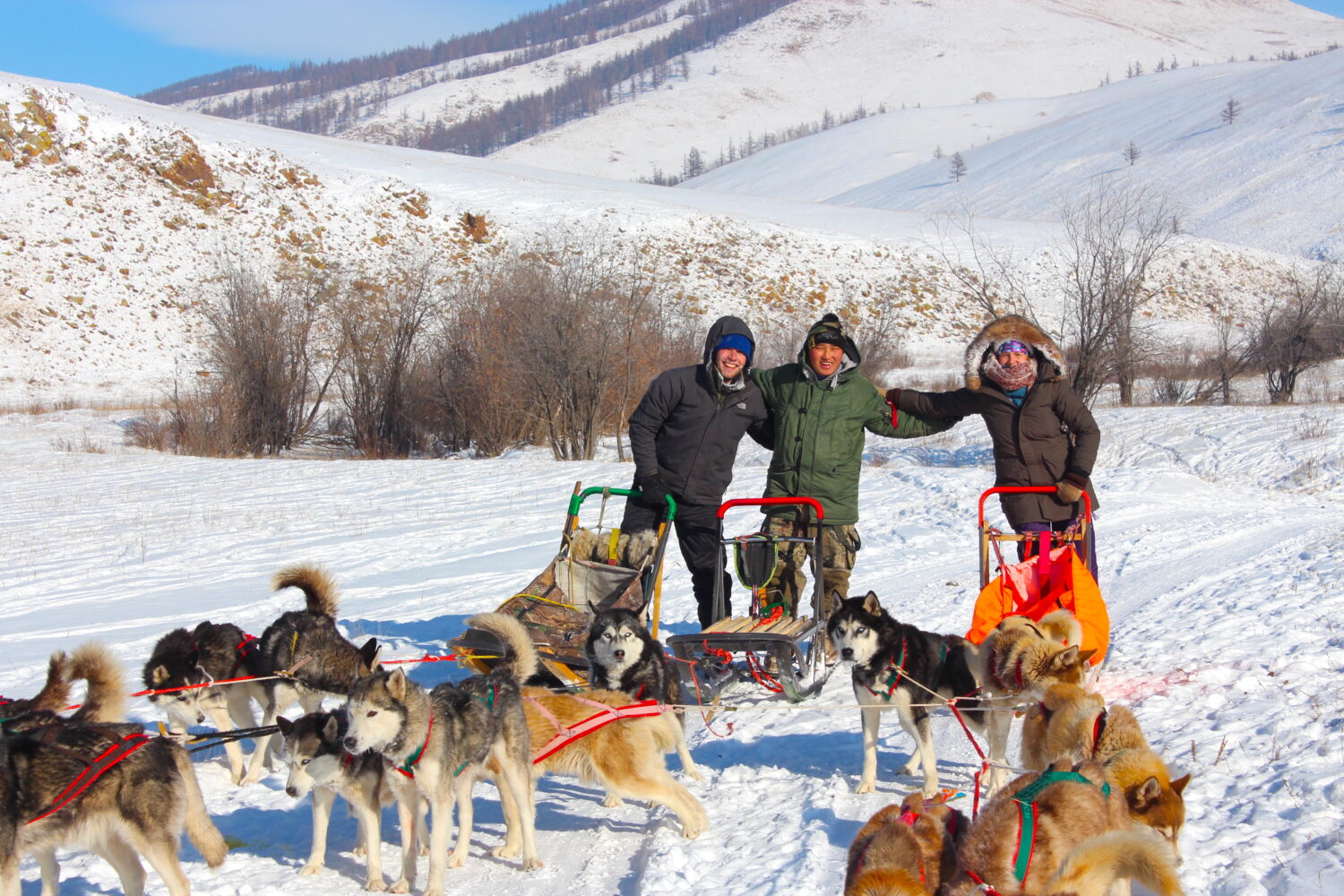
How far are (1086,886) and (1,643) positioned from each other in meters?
7.74

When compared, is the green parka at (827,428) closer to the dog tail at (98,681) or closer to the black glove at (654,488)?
the black glove at (654,488)

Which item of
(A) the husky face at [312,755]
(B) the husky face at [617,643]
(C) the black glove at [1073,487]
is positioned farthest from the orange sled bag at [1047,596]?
(A) the husky face at [312,755]

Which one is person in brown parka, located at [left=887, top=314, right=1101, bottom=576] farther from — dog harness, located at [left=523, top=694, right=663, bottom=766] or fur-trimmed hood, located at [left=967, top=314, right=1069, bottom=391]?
dog harness, located at [left=523, top=694, right=663, bottom=766]

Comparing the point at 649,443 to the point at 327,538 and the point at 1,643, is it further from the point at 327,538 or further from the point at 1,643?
the point at 327,538

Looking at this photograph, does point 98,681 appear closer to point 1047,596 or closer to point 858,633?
point 858,633

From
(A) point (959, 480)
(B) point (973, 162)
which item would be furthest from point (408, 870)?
(B) point (973, 162)

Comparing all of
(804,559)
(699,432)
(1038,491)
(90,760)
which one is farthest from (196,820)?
(1038,491)

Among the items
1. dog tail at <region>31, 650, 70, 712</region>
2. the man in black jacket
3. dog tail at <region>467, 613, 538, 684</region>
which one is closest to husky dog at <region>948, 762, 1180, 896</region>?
dog tail at <region>467, 613, 538, 684</region>

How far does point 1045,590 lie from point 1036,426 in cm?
98

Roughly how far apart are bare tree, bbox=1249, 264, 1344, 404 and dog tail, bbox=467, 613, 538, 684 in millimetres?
20345

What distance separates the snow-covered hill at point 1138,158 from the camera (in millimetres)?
52500

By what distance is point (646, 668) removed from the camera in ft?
16.2

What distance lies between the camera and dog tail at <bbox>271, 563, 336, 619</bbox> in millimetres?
5398

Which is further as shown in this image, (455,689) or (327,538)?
(327,538)
